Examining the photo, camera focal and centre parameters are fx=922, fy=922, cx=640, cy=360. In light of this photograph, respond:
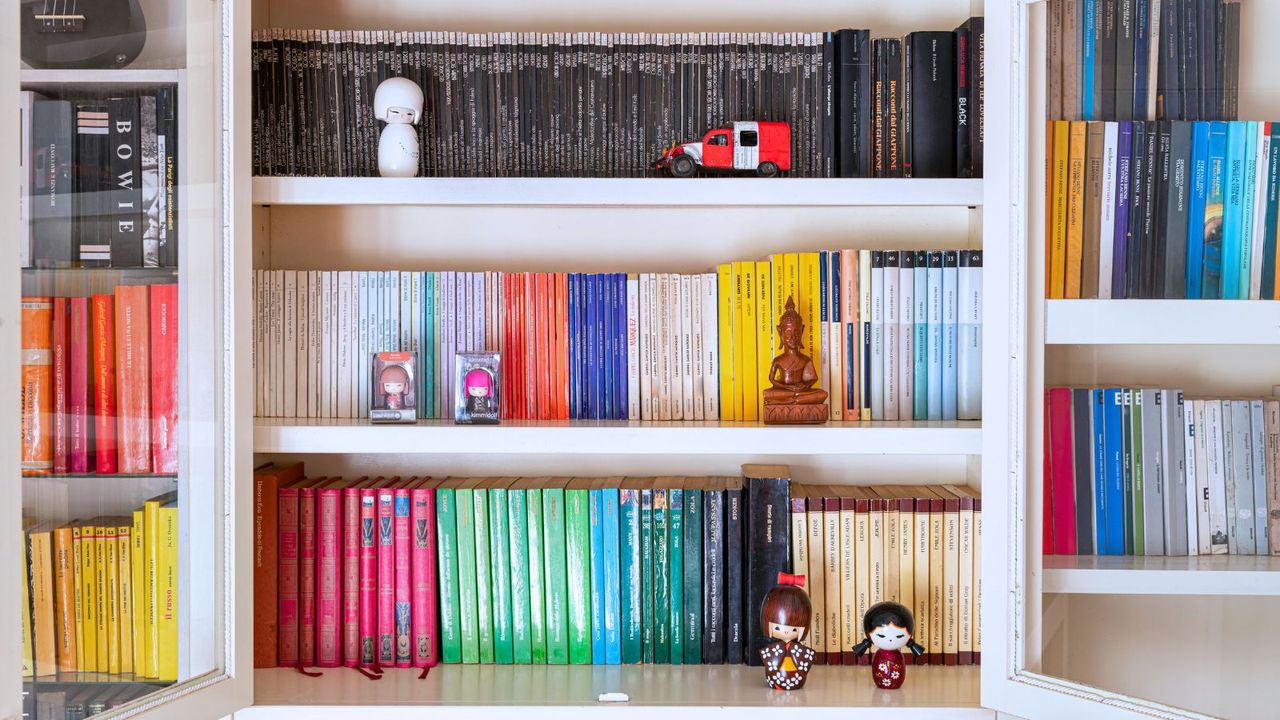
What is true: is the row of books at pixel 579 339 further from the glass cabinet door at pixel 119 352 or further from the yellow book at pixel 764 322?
the glass cabinet door at pixel 119 352

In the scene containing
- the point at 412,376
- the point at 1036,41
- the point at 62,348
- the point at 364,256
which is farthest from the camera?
the point at 364,256

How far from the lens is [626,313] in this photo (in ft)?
4.48

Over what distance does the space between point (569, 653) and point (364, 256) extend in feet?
2.33

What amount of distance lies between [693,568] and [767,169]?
589mm

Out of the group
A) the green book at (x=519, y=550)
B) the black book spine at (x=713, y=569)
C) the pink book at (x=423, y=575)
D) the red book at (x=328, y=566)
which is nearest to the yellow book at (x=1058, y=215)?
the black book spine at (x=713, y=569)

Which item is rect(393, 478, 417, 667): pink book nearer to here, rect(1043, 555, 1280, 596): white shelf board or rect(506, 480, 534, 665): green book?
rect(506, 480, 534, 665): green book

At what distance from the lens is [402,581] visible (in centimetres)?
135

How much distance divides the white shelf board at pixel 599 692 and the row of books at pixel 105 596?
0.19 metres

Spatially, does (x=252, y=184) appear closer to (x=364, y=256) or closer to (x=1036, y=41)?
(x=364, y=256)

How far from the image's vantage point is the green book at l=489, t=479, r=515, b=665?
53.2 inches

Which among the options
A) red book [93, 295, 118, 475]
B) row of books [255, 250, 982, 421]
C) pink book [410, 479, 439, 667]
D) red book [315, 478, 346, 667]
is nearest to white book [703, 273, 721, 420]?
row of books [255, 250, 982, 421]

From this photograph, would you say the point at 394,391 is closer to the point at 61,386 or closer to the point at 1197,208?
the point at 61,386

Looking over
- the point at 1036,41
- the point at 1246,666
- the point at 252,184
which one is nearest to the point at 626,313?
the point at 252,184

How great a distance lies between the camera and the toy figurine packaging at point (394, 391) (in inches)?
51.6
